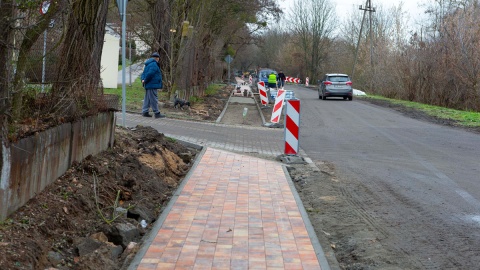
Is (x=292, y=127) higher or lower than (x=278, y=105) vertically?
lower

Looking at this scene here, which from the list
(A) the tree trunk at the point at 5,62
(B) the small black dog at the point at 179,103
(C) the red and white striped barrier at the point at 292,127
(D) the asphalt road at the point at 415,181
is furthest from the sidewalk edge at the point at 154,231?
(B) the small black dog at the point at 179,103

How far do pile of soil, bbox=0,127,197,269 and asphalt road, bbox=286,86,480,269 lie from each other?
2.56 metres

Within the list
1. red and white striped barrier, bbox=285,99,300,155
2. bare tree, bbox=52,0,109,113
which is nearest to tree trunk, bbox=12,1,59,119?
bare tree, bbox=52,0,109,113

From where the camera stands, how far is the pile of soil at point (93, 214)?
517cm

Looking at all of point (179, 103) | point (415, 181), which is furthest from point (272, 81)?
point (415, 181)

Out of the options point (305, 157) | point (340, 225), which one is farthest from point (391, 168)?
point (340, 225)

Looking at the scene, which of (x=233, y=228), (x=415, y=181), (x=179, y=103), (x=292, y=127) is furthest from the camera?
(x=179, y=103)

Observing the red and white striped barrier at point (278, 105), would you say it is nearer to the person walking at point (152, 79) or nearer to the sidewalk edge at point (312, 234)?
the person walking at point (152, 79)

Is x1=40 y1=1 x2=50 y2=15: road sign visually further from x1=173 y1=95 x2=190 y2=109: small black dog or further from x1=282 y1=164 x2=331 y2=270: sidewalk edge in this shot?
x1=173 y1=95 x2=190 y2=109: small black dog

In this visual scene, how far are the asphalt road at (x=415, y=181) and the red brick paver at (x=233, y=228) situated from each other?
967mm

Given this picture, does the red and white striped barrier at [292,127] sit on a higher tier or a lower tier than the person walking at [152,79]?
lower

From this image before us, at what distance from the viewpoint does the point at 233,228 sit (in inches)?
263

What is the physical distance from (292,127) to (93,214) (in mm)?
6047

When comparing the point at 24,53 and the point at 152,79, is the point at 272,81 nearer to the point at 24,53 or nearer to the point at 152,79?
the point at 152,79
